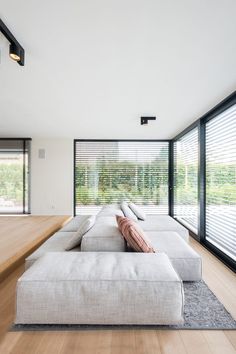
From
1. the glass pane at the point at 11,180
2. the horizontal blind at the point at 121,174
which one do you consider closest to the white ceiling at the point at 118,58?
the horizontal blind at the point at 121,174

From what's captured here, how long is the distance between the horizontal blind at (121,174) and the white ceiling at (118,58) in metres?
1.82

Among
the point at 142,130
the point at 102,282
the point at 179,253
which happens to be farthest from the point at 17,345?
the point at 142,130

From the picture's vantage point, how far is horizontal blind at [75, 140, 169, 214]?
5488 mm

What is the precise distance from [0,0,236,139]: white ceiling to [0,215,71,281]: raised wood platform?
202 cm

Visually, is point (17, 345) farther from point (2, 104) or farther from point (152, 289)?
point (2, 104)

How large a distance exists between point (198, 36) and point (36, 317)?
7.85ft

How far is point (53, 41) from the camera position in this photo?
1713mm

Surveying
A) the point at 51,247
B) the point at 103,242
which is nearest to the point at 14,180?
the point at 51,247

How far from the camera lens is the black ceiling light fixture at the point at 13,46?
1.55m

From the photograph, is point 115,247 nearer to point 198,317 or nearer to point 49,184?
point 198,317

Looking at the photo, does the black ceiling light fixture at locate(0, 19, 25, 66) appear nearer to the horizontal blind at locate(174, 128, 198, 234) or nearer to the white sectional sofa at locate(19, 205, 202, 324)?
the white sectional sofa at locate(19, 205, 202, 324)

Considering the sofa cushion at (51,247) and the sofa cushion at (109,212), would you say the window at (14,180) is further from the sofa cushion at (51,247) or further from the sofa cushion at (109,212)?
the sofa cushion at (51,247)

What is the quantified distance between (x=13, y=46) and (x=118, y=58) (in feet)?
2.86

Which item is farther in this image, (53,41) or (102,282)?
(53,41)
